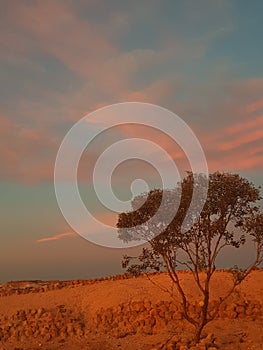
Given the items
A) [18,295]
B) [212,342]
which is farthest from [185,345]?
[18,295]

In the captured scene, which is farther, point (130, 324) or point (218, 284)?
point (218, 284)

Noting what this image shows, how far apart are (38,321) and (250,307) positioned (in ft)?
46.9

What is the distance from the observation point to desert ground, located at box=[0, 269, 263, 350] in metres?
29.4

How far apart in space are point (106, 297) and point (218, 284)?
8.17 meters

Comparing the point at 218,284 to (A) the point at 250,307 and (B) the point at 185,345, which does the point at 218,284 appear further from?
(B) the point at 185,345

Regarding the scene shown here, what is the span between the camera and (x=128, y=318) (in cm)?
3303

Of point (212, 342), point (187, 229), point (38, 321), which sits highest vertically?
point (187, 229)

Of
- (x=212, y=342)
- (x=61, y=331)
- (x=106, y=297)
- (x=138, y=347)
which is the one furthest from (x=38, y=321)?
(x=212, y=342)

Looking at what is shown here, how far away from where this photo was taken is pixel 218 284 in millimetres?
35188

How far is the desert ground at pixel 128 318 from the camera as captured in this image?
96.5 feet

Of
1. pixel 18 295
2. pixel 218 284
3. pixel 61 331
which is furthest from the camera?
pixel 18 295

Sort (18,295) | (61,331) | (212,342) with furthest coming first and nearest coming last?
(18,295) < (61,331) < (212,342)

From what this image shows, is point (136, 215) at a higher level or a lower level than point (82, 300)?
higher

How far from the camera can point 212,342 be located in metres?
27.3
